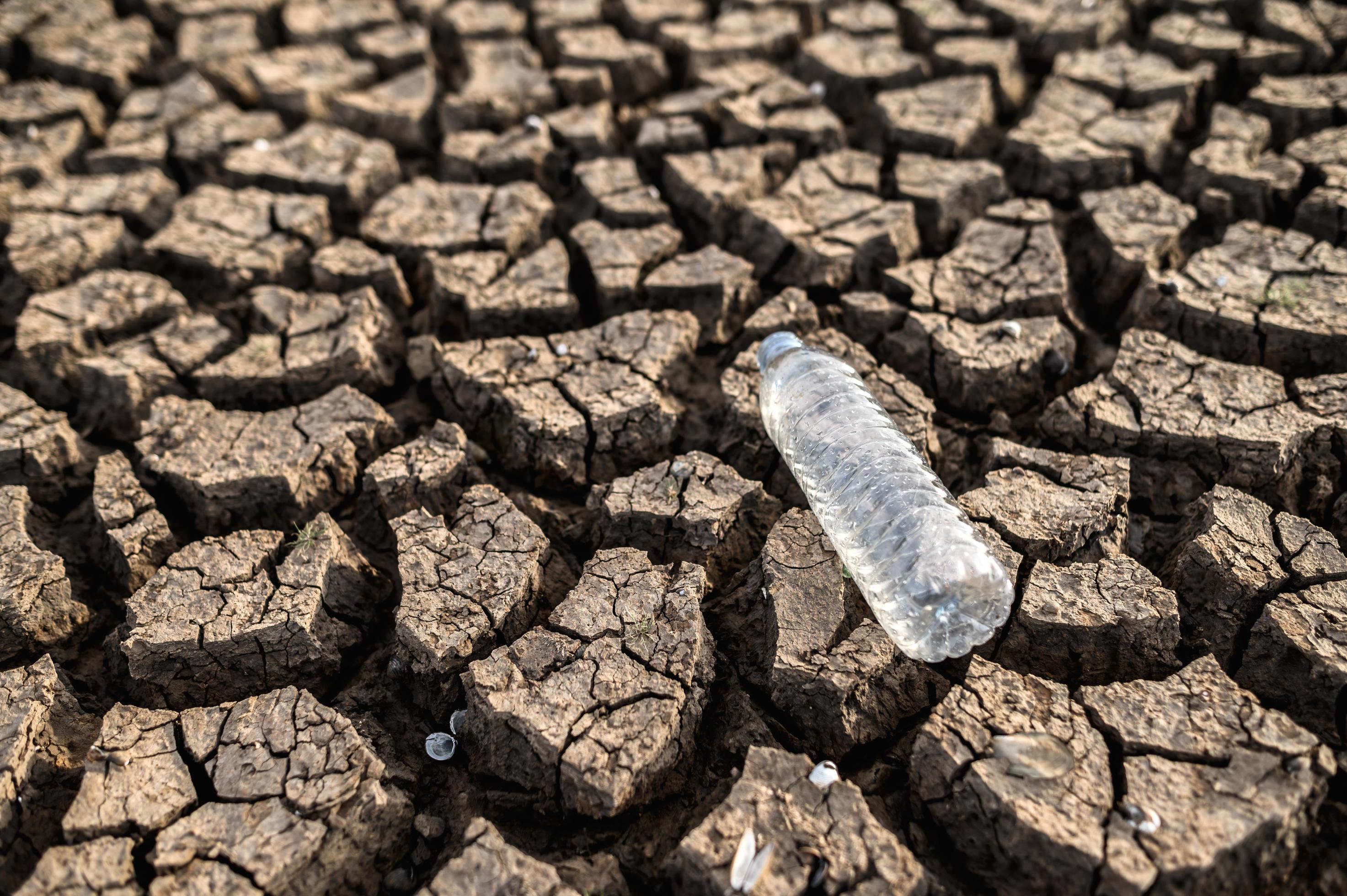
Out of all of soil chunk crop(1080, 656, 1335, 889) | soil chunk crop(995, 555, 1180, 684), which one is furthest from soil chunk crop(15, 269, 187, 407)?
soil chunk crop(1080, 656, 1335, 889)

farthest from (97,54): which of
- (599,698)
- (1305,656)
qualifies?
(1305,656)

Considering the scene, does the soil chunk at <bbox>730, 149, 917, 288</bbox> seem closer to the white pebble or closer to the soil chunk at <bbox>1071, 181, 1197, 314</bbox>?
the soil chunk at <bbox>1071, 181, 1197, 314</bbox>

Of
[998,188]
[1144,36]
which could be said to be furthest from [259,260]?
[1144,36]

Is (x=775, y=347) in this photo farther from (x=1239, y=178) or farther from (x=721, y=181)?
(x=1239, y=178)

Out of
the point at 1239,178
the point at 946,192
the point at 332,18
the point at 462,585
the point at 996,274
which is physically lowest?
the point at 462,585

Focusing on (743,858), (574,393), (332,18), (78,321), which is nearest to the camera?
(743,858)

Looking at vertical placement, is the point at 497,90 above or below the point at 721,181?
above

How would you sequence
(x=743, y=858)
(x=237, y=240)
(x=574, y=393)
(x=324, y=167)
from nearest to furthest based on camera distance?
(x=743, y=858) < (x=574, y=393) < (x=237, y=240) < (x=324, y=167)

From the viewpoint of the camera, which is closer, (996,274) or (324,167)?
(996,274)
